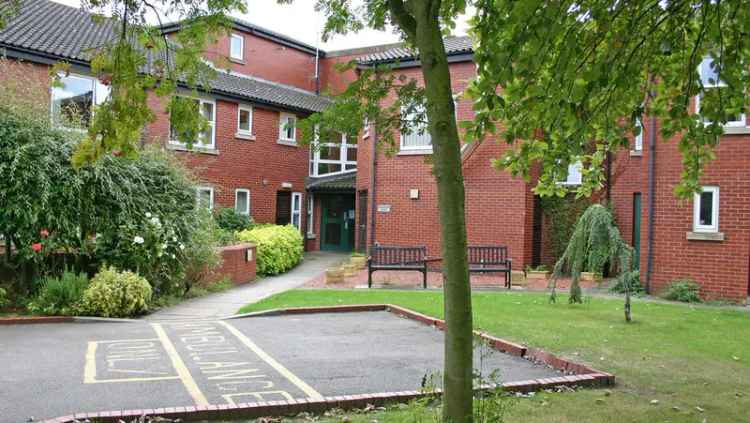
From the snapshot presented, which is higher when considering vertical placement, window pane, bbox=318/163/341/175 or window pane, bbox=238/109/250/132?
window pane, bbox=238/109/250/132

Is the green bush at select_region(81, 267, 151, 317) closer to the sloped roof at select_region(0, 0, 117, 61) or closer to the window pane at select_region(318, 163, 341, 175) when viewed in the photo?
the sloped roof at select_region(0, 0, 117, 61)

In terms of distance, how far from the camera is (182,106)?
6.90m

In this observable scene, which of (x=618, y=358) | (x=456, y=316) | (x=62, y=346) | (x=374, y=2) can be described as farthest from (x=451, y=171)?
(x=62, y=346)

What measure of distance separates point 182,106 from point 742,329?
29.8 feet

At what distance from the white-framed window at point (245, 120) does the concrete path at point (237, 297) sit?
210 inches

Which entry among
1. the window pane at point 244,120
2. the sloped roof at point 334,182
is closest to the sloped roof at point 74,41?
the window pane at point 244,120

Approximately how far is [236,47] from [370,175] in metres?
10.2

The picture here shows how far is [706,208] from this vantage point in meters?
14.1

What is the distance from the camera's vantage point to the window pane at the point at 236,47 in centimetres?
A: 2687

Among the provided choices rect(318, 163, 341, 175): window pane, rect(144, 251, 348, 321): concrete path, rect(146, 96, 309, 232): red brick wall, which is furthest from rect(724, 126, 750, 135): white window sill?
rect(318, 163, 341, 175): window pane

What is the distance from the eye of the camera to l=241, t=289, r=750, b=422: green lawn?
5.82 metres

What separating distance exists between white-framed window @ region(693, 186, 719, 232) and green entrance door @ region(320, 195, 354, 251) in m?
14.7

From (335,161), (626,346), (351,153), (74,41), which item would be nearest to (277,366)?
(626,346)

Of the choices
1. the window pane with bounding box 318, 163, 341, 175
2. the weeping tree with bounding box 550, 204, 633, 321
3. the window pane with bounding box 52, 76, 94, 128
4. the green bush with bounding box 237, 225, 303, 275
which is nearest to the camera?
the weeping tree with bounding box 550, 204, 633, 321
